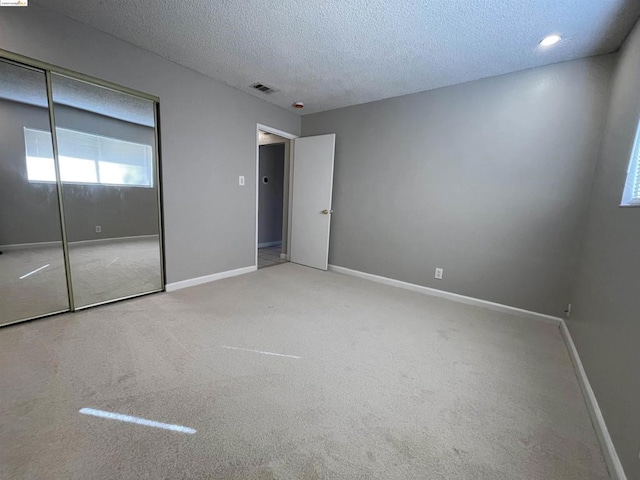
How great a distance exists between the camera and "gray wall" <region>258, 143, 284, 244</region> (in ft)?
19.0

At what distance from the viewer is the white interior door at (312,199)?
4.01m

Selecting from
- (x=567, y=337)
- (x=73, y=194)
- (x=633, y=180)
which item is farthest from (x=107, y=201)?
(x=567, y=337)

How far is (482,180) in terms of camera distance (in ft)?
9.41

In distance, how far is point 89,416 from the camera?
4.27 feet

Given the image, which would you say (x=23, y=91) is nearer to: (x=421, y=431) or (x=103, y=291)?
(x=103, y=291)

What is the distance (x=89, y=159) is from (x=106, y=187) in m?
0.31

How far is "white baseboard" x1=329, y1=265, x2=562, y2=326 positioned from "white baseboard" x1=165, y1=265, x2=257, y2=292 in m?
1.38

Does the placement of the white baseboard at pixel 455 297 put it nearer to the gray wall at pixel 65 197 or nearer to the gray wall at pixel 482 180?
the gray wall at pixel 482 180

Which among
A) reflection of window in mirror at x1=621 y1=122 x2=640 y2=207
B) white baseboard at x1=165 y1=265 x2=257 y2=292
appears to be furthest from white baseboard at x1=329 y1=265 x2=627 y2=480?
white baseboard at x1=165 y1=265 x2=257 y2=292

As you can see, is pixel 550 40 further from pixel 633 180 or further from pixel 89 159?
pixel 89 159

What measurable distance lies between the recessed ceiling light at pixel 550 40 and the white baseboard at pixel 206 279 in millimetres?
3938

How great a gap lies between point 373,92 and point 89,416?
3838mm

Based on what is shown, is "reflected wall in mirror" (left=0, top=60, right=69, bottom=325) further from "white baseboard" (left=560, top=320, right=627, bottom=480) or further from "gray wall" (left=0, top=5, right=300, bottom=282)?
"white baseboard" (left=560, top=320, right=627, bottom=480)

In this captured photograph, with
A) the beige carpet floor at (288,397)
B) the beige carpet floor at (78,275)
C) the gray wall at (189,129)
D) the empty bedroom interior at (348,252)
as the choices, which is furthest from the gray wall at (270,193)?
the beige carpet floor at (288,397)
